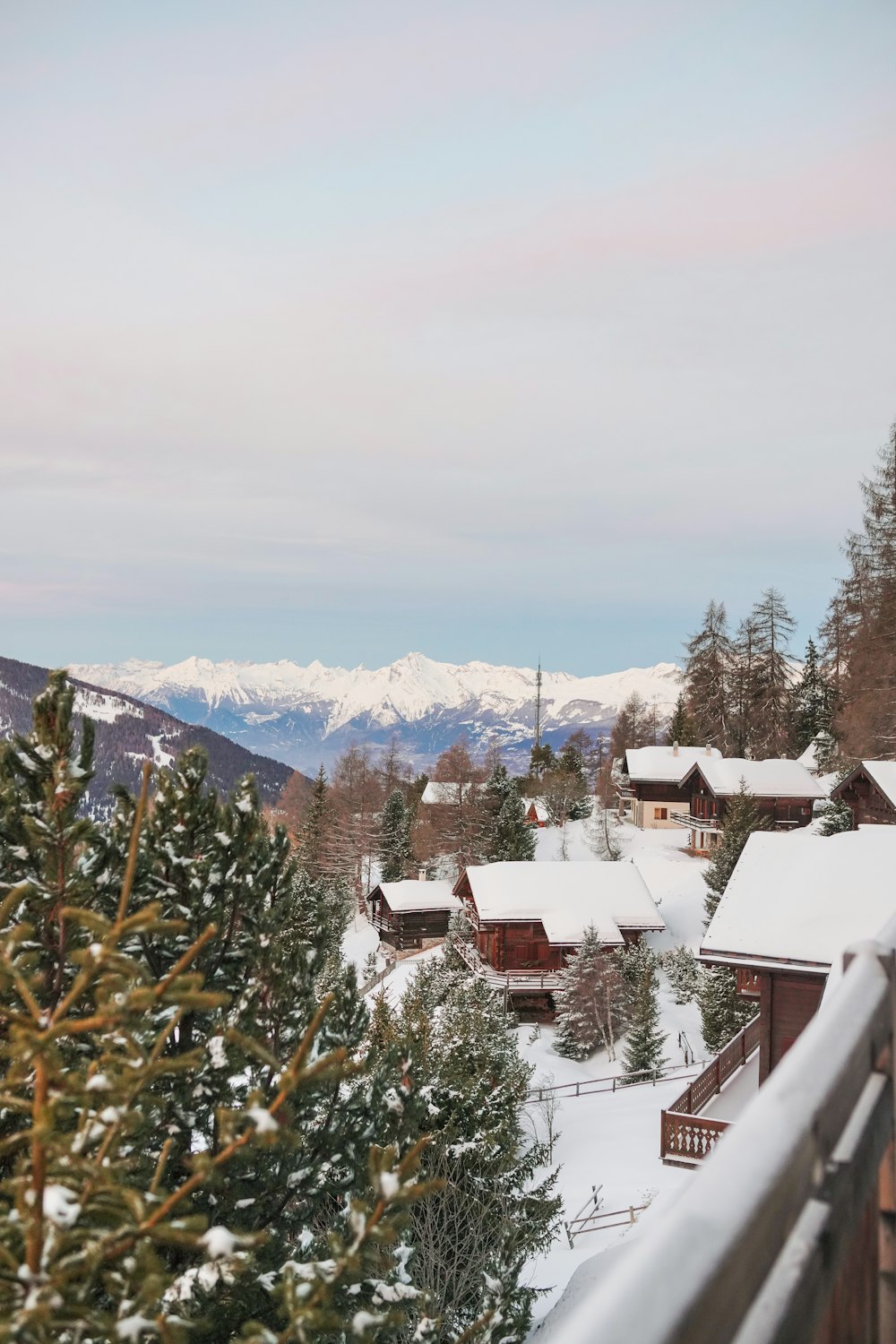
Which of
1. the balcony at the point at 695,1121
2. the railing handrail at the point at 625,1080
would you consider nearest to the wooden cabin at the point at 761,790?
the railing handrail at the point at 625,1080

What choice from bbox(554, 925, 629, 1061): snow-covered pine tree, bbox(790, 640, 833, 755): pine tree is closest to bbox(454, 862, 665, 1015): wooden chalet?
bbox(554, 925, 629, 1061): snow-covered pine tree

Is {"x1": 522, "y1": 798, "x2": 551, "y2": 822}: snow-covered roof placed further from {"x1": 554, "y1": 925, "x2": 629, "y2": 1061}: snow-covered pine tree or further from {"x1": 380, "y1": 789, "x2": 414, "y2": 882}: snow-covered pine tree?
{"x1": 554, "y1": 925, "x2": 629, "y2": 1061}: snow-covered pine tree

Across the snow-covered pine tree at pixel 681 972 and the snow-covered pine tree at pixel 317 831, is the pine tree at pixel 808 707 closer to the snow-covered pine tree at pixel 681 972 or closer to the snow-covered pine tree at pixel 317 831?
the snow-covered pine tree at pixel 681 972

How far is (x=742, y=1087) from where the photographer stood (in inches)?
703

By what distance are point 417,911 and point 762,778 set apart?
787 inches

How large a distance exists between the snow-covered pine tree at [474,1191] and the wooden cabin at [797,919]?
4492 millimetres

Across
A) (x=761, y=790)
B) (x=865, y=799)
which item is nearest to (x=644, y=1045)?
(x=865, y=799)

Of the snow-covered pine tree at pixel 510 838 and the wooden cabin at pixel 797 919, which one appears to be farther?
the snow-covered pine tree at pixel 510 838

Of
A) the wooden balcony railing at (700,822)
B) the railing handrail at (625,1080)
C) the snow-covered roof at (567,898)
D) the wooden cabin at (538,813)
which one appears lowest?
the railing handrail at (625,1080)

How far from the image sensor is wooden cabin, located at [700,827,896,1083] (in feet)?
46.8

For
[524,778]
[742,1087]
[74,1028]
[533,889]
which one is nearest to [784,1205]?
[74,1028]

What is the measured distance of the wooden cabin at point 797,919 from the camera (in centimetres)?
1427

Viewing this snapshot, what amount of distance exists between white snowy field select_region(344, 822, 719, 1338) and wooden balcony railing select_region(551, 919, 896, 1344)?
0.22ft

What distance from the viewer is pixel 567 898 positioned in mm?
35875
